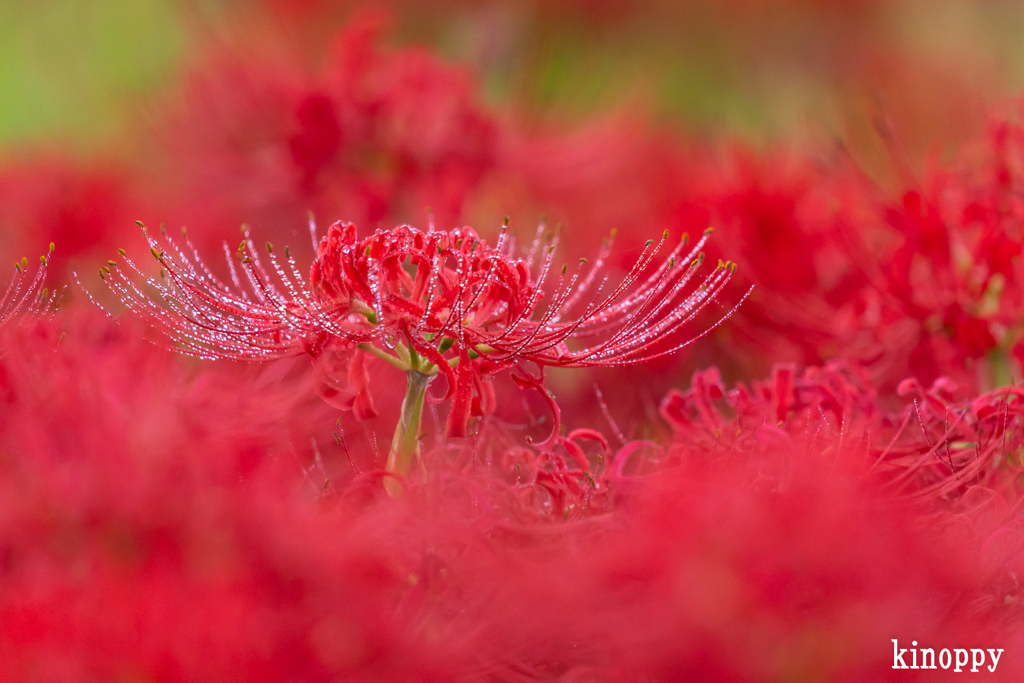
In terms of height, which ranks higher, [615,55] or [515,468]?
[615,55]

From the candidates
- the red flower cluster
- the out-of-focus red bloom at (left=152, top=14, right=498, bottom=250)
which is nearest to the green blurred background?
the out-of-focus red bloom at (left=152, top=14, right=498, bottom=250)

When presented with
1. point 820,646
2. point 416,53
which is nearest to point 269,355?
point 820,646

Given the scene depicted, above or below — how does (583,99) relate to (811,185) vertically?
above

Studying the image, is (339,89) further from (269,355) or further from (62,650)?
(62,650)

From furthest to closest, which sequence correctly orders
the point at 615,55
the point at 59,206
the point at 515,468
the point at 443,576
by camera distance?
the point at 615,55
the point at 59,206
the point at 515,468
the point at 443,576

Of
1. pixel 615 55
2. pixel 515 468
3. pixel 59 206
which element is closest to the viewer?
pixel 515 468

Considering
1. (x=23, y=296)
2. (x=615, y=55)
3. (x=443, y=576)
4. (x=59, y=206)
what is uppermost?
(x=615, y=55)

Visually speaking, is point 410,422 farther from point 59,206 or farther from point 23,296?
point 59,206

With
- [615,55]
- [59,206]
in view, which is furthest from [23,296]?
[615,55]
